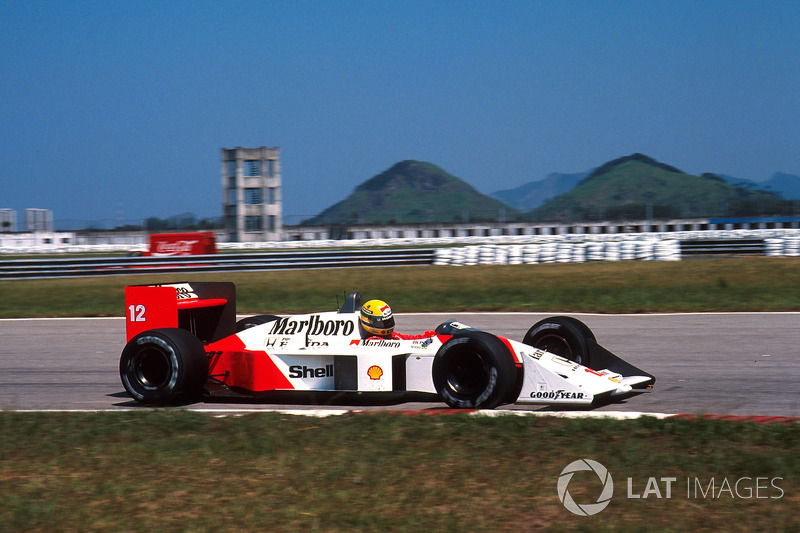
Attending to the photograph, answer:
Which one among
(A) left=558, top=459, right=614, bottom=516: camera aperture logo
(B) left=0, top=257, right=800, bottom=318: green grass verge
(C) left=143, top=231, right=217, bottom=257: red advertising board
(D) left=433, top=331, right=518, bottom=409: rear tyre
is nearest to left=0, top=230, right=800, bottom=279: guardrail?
(B) left=0, top=257, right=800, bottom=318: green grass verge

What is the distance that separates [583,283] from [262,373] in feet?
43.2

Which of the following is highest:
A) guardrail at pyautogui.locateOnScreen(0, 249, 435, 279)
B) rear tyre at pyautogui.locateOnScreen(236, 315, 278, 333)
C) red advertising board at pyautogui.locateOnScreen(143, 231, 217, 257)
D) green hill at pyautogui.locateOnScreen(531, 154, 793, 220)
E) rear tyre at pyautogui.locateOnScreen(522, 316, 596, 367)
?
green hill at pyautogui.locateOnScreen(531, 154, 793, 220)

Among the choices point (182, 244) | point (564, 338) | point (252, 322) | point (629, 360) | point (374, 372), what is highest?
point (182, 244)

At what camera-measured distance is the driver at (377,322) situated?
8188mm

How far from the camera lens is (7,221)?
6359cm

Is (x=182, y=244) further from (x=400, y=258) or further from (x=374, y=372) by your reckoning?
(x=374, y=372)

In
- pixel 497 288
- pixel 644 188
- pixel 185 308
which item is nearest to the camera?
pixel 185 308

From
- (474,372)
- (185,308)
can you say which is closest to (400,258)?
(185,308)

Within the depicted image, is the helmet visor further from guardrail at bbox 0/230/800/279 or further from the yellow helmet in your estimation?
guardrail at bbox 0/230/800/279

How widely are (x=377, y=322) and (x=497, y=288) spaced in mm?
11952

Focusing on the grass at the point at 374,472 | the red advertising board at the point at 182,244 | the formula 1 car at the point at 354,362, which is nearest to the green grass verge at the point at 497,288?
the formula 1 car at the point at 354,362

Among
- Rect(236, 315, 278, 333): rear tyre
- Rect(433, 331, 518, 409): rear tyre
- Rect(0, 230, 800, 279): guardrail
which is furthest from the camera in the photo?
Rect(0, 230, 800, 279): guardrail

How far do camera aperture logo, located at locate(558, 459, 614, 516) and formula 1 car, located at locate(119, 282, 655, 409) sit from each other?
6.32 ft

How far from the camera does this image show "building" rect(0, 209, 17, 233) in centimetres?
5566
